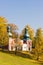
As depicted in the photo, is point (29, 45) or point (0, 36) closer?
point (0, 36)

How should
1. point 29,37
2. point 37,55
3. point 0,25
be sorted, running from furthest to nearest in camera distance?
point 29,37
point 0,25
point 37,55

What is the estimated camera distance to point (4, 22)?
67.8 m

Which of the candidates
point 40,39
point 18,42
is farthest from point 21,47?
point 40,39

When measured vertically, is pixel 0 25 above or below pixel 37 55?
above

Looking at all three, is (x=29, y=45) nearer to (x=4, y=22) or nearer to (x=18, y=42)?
(x=18, y=42)

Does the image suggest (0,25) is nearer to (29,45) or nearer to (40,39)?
(40,39)

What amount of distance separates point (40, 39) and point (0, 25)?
38.7 ft

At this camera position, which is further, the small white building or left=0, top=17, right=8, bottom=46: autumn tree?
the small white building

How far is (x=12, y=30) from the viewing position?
88.6 meters

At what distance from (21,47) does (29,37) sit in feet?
28.6

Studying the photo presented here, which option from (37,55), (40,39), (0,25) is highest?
(0,25)

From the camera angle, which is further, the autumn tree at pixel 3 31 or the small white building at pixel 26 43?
the small white building at pixel 26 43

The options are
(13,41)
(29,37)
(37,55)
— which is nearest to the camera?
(37,55)

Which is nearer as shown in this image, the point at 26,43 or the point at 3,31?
the point at 3,31
